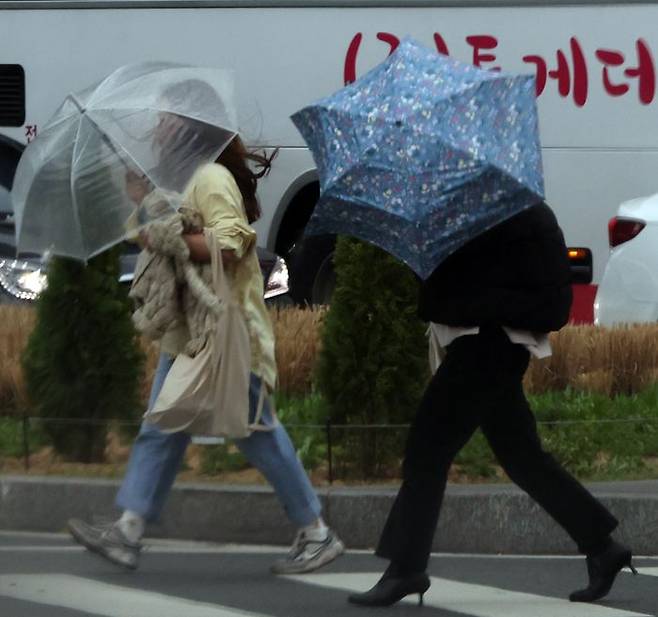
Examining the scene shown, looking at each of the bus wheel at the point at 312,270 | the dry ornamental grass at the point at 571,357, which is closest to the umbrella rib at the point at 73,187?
the dry ornamental grass at the point at 571,357

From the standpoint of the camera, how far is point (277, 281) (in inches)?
499

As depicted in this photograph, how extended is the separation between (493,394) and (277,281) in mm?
6893

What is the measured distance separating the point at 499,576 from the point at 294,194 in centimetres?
710

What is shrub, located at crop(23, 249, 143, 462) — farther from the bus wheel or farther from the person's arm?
the bus wheel

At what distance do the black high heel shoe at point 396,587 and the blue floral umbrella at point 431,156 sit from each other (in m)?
0.97

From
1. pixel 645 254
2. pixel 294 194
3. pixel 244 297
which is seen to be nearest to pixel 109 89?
pixel 244 297

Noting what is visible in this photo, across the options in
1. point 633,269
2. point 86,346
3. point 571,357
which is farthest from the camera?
point 633,269

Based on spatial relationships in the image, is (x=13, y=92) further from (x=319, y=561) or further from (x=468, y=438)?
(x=468, y=438)

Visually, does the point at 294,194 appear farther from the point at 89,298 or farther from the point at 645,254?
the point at 89,298

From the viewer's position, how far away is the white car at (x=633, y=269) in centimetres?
1017

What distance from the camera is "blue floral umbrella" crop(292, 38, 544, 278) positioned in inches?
218

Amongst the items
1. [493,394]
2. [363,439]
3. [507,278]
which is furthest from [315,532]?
[507,278]

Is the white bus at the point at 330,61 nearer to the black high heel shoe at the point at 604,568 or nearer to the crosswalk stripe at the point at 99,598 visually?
the crosswalk stripe at the point at 99,598

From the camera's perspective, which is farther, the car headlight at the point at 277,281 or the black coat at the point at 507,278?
the car headlight at the point at 277,281
